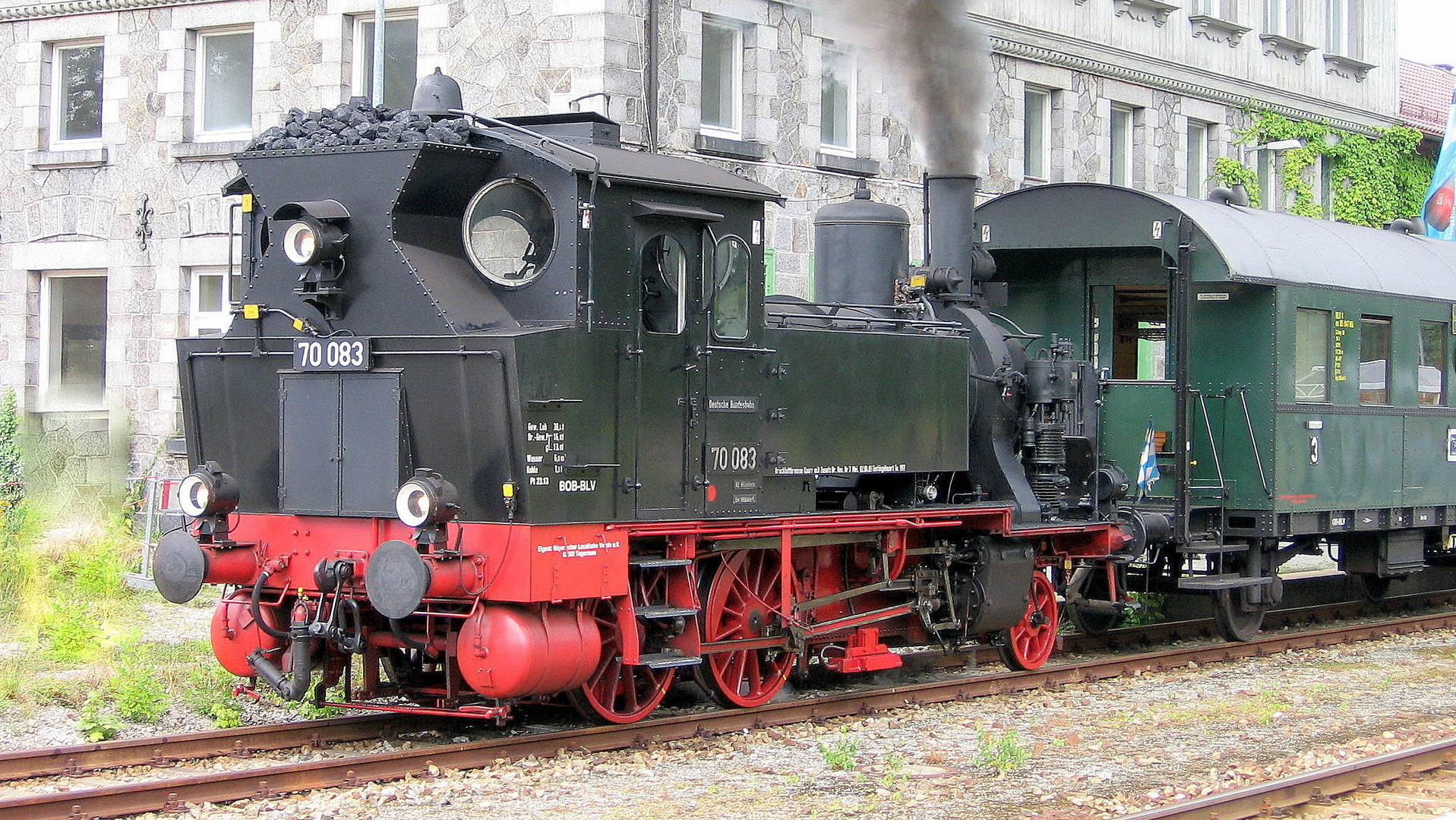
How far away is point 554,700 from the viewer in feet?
31.9

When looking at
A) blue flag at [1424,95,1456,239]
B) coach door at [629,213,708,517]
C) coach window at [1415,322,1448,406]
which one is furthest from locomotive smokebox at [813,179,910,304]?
blue flag at [1424,95,1456,239]

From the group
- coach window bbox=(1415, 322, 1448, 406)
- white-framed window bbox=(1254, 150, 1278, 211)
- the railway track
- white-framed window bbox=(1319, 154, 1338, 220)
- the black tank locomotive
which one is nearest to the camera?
the railway track

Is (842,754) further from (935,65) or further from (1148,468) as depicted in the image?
(935,65)

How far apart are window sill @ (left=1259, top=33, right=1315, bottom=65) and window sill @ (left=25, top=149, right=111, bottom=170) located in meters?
17.9

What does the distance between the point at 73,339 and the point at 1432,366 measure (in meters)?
15.0

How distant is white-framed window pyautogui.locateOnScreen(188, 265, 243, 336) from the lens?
18531 mm

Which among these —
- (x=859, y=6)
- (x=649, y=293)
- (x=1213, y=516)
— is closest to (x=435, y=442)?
(x=649, y=293)

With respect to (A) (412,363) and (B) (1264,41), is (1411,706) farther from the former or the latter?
(B) (1264,41)

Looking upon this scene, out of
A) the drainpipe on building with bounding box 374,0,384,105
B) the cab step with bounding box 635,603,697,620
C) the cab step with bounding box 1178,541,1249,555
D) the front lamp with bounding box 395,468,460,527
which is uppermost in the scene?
the drainpipe on building with bounding box 374,0,384,105

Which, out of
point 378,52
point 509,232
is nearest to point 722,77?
point 378,52

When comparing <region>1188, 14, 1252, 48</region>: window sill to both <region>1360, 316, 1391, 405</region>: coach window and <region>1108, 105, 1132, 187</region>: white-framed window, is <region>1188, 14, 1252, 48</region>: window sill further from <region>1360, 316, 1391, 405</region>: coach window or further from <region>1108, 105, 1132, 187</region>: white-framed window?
<region>1360, 316, 1391, 405</region>: coach window

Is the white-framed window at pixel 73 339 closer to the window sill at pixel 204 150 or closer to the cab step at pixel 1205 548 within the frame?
the window sill at pixel 204 150

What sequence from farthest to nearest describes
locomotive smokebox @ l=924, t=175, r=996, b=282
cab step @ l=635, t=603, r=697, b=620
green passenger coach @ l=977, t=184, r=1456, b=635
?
green passenger coach @ l=977, t=184, r=1456, b=635 < locomotive smokebox @ l=924, t=175, r=996, b=282 < cab step @ l=635, t=603, r=697, b=620

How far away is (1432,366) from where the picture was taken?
1558 cm
